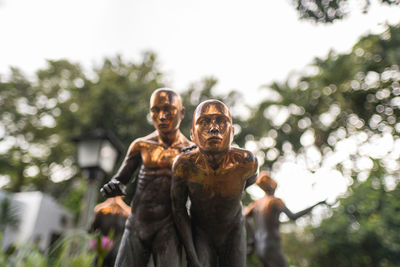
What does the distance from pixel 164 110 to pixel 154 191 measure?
1.64 feet

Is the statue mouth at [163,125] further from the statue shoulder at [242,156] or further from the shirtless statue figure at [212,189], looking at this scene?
the statue shoulder at [242,156]

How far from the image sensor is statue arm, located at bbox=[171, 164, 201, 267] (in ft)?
5.83

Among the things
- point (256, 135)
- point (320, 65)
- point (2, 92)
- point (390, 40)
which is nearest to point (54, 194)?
point (2, 92)

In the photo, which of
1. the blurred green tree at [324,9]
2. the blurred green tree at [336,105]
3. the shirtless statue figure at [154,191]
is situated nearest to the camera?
the shirtless statue figure at [154,191]

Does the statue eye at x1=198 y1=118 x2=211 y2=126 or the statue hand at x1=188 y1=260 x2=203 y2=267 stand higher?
the statue eye at x1=198 y1=118 x2=211 y2=126

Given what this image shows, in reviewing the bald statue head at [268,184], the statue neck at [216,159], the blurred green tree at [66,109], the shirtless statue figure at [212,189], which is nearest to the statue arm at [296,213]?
the bald statue head at [268,184]

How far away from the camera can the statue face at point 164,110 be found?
2064 mm

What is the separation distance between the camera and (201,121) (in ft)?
5.63

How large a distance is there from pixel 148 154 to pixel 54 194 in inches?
747

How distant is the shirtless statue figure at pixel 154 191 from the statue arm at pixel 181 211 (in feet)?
0.38

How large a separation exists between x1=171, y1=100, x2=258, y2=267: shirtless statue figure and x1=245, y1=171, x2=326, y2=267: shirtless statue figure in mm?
1536

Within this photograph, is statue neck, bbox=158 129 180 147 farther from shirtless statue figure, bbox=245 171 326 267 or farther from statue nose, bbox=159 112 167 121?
shirtless statue figure, bbox=245 171 326 267

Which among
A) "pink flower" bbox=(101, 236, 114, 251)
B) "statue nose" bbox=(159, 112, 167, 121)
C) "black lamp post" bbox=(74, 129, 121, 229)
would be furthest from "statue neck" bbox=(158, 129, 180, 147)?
"black lamp post" bbox=(74, 129, 121, 229)

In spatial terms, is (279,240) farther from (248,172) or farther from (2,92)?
(2,92)
